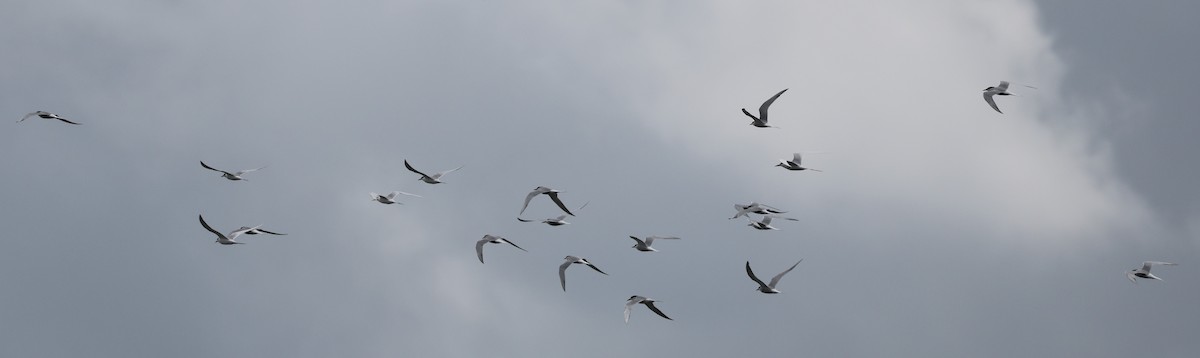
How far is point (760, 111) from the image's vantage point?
177 feet

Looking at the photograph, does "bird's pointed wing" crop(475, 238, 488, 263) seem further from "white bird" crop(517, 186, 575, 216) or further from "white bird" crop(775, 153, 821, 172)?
"white bird" crop(775, 153, 821, 172)

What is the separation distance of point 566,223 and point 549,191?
213 centimetres

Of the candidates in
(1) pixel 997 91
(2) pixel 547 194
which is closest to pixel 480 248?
(2) pixel 547 194

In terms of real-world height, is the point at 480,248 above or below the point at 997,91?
below

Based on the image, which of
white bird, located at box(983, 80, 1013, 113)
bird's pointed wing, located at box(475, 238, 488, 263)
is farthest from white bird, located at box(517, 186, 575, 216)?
white bird, located at box(983, 80, 1013, 113)

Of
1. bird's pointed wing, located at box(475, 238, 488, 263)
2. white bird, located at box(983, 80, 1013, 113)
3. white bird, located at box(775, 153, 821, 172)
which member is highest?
white bird, located at box(983, 80, 1013, 113)

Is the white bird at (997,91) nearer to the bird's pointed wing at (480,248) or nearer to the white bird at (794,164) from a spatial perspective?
the white bird at (794,164)

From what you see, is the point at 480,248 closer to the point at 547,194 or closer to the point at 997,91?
the point at 547,194

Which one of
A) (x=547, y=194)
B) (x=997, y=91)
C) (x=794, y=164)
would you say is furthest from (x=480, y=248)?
(x=997, y=91)

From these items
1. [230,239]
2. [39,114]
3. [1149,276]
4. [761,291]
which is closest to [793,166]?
[761,291]

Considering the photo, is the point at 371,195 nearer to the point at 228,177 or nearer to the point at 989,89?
the point at 228,177

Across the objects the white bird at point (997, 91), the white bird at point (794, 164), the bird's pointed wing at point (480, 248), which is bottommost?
the bird's pointed wing at point (480, 248)

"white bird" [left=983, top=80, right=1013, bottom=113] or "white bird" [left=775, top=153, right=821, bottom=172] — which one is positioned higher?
"white bird" [left=983, top=80, right=1013, bottom=113]

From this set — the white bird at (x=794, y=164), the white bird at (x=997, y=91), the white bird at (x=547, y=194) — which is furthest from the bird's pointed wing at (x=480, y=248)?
the white bird at (x=997, y=91)
